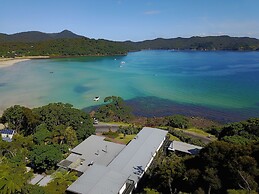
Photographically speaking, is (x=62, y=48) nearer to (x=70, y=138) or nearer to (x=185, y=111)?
A: (x=185, y=111)

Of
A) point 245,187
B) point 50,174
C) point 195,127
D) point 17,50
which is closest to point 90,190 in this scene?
point 50,174

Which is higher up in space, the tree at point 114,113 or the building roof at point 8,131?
the building roof at point 8,131

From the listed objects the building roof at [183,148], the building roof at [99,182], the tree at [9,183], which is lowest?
the building roof at [183,148]

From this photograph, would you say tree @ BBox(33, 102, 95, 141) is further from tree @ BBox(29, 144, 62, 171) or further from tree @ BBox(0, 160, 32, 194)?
tree @ BBox(0, 160, 32, 194)

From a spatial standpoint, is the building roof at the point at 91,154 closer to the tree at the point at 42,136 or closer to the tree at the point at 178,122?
the tree at the point at 42,136

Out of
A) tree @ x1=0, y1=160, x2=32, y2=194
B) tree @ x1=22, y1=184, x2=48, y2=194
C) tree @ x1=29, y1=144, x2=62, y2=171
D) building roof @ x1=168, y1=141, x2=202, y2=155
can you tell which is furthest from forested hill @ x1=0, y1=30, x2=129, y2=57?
tree @ x1=22, y1=184, x2=48, y2=194

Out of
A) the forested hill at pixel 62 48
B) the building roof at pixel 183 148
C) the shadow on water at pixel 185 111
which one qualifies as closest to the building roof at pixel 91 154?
the building roof at pixel 183 148
